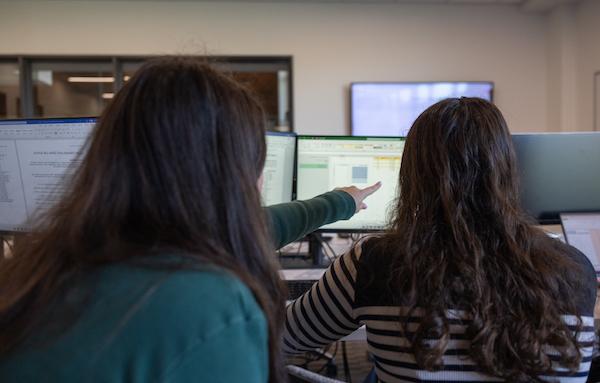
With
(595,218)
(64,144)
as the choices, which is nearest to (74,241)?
(64,144)

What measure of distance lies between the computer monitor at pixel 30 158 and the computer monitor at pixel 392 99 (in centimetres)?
285

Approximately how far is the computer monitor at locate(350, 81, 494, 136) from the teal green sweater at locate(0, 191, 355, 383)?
350cm

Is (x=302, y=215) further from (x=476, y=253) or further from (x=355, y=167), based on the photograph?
(x=355, y=167)

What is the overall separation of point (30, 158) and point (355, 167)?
105cm

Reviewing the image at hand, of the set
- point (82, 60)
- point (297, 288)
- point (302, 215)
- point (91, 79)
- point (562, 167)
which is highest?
point (82, 60)

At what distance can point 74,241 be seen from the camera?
502mm

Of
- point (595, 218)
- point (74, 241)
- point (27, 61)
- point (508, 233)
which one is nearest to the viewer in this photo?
point (74, 241)

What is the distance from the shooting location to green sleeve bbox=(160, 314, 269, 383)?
429mm

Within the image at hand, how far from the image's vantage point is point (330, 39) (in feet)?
12.6

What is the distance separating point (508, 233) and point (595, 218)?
1.03m

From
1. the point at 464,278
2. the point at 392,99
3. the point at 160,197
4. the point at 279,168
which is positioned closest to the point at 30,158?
the point at 279,168

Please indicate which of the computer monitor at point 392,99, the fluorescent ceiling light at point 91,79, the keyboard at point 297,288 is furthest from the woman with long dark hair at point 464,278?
the fluorescent ceiling light at point 91,79

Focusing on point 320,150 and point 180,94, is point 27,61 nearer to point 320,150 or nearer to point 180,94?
point 320,150

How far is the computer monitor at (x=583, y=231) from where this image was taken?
149 centimetres
